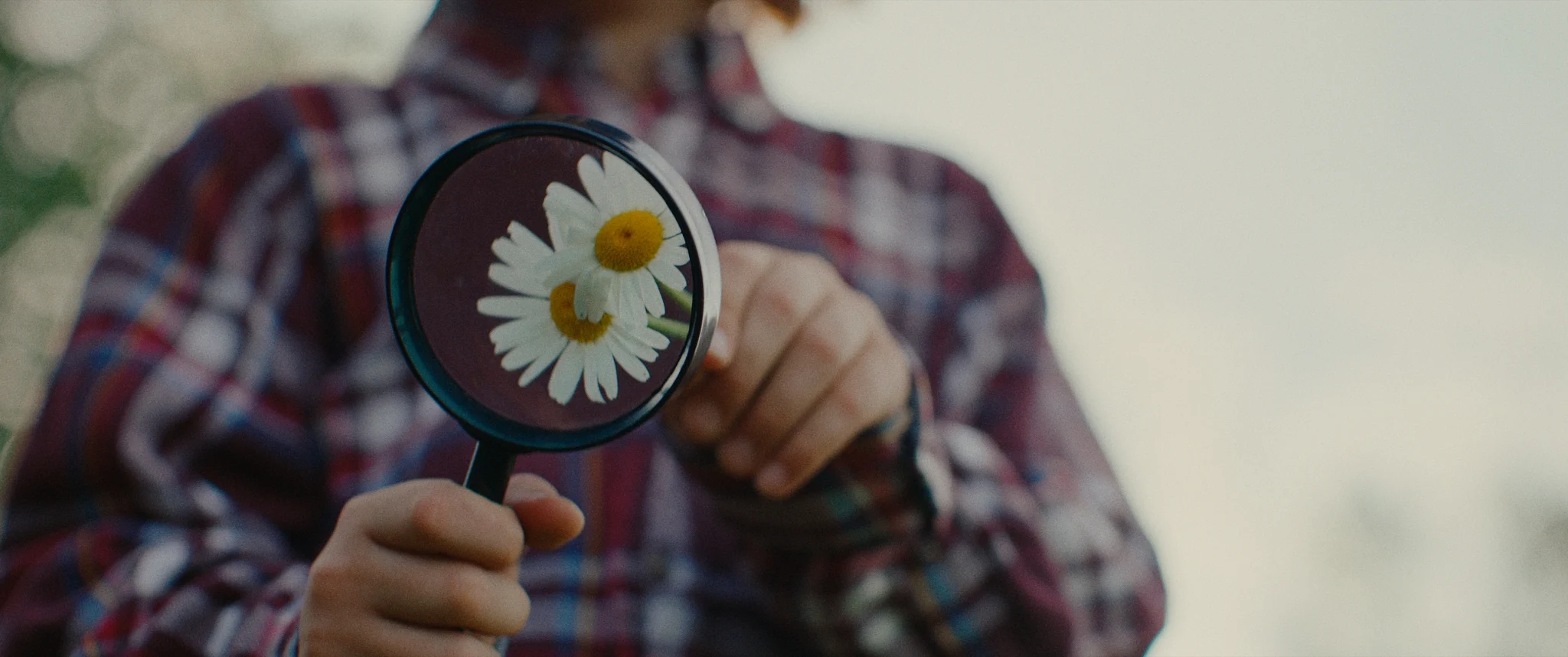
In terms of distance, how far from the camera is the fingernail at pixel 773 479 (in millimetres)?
630

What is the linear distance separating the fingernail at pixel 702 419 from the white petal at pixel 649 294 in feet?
0.49

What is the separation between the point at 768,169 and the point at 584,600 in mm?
545

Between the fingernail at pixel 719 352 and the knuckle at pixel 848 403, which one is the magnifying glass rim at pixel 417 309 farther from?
the knuckle at pixel 848 403

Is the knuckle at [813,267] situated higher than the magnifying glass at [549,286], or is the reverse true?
the magnifying glass at [549,286]

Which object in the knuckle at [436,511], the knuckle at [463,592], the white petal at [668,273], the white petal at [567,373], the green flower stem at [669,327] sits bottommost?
the knuckle at [463,592]

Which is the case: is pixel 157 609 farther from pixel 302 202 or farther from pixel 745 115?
pixel 745 115

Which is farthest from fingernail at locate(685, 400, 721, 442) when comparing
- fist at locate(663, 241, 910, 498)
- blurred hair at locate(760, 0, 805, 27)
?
blurred hair at locate(760, 0, 805, 27)

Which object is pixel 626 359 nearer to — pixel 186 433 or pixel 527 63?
pixel 186 433

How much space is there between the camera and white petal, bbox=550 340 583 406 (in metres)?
0.49

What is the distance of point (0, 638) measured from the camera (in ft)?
2.58

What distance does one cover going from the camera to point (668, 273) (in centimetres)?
47

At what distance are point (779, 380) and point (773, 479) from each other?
59 mm

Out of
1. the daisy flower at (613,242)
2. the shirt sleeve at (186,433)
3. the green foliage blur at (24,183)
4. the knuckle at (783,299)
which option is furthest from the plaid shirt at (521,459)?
the green foliage blur at (24,183)

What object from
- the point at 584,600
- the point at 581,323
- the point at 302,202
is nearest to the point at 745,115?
the point at 302,202
